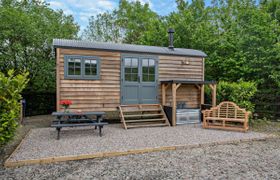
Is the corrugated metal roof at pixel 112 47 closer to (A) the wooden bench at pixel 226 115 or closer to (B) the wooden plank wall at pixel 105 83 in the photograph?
(B) the wooden plank wall at pixel 105 83

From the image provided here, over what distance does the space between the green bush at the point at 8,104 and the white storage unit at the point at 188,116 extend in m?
5.18

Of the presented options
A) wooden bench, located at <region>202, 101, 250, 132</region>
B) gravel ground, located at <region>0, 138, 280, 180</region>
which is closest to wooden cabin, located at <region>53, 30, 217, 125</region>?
wooden bench, located at <region>202, 101, 250, 132</region>

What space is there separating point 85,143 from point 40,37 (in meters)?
8.51

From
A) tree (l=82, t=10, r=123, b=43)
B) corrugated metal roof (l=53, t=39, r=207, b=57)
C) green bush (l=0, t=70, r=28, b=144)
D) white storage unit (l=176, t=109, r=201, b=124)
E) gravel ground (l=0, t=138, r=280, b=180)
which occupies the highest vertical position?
tree (l=82, t=10, r=123, b=43)

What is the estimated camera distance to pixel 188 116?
24.6 feet

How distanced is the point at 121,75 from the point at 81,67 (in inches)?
57.7

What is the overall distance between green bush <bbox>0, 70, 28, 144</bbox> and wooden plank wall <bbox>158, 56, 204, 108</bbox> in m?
5.20

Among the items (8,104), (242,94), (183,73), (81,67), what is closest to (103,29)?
(183,73)

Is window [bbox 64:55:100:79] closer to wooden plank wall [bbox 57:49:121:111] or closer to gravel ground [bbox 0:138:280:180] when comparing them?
wooden plank wall [bbox 57:49:121:111]

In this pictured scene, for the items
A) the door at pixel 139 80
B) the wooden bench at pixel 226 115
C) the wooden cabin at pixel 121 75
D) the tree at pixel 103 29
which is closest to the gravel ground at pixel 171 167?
the wooden bench at pixel 226 115

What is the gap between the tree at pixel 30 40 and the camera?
32.7ft

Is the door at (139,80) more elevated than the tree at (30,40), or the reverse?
the tree at (30,40)

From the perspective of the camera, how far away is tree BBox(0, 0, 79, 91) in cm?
996

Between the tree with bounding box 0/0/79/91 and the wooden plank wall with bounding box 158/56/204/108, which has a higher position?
the tree with bounding box 0/0/79/91
